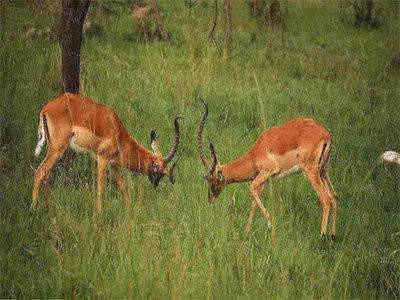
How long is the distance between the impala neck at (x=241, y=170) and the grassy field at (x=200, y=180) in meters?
0.17

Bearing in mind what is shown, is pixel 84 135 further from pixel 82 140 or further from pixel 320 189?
pixel 320 189

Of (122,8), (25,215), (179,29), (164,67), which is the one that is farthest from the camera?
(122,8)

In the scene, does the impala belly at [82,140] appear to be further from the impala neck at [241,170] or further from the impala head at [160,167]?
the impala neck at [241,170]

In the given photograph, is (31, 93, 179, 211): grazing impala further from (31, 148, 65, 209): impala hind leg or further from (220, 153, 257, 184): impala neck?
(220, 153, 257, 184): impala neck

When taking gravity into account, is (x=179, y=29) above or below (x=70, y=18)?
below

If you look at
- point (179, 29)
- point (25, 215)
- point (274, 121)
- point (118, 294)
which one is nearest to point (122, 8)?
point (179, 29)

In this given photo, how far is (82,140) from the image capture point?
5.36 metres

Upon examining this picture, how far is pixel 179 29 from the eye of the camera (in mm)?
12609

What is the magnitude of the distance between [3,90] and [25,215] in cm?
344

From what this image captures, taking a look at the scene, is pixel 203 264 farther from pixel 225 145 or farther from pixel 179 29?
pixel 179 29

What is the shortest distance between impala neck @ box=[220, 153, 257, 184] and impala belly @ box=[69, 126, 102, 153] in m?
1.37

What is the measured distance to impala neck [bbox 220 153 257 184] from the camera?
5672 millimetres

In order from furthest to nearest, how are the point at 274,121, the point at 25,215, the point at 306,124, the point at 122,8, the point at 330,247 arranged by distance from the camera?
the point at 122,8 → the point at 274,121 → the point at 306,124 → the point at 330,247 → the point at 25,215

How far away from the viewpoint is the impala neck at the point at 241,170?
5672 millimetres
